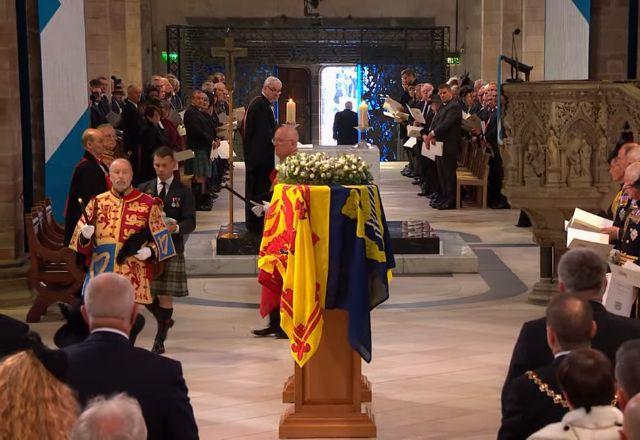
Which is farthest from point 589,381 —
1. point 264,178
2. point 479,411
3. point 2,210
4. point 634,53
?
point 634,53

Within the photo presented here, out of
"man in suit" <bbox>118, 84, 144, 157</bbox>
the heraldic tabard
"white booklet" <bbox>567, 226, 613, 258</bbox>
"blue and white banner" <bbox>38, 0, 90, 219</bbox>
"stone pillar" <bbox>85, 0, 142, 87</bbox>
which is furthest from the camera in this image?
"stone pillar" <bbox>85, 0, 142, 87</bbox>

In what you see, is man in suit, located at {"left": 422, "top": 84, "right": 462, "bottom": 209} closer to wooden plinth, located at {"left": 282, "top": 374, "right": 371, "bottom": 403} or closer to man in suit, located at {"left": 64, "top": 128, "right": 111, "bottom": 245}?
man in suit, located at {"left": 64, "top": 128, "right": 111, "bottom": 245}

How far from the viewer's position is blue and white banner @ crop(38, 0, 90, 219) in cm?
1261

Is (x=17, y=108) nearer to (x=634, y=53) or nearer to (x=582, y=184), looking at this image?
(x=582, y=184)

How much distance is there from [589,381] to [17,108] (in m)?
8.93

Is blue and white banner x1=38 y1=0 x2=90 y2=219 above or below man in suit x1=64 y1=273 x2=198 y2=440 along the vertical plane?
above

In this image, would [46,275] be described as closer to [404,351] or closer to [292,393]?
[404,351]

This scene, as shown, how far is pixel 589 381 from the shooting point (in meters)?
3.63

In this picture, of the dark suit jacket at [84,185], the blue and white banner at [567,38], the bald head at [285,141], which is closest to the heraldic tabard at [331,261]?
the bald head at [285,141]

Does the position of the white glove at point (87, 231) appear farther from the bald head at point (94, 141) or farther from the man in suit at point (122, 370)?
the man in suit at point (122, 370)

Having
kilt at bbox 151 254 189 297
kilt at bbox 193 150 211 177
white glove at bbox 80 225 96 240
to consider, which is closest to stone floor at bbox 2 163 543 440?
kilt at bbox 151 254 189 297

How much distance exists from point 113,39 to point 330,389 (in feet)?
67.1

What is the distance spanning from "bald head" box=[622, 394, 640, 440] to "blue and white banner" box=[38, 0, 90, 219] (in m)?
10.1

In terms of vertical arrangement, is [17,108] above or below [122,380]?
above
